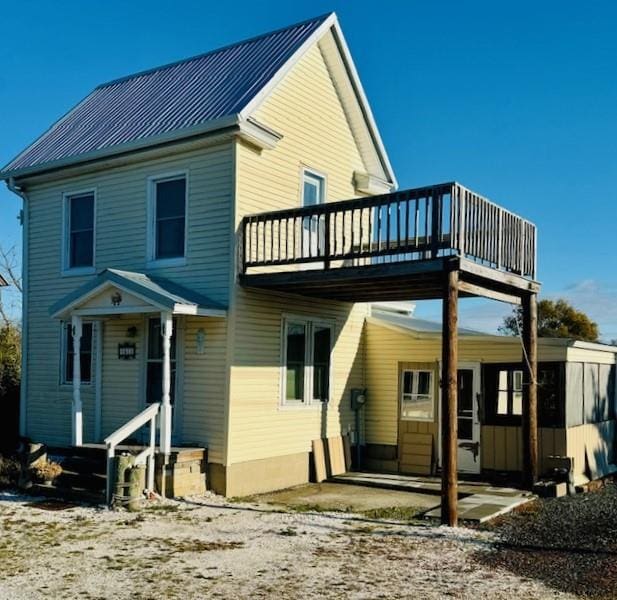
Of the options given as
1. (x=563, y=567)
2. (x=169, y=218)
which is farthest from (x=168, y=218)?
(x=563, y=567)

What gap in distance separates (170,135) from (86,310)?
11.4ft

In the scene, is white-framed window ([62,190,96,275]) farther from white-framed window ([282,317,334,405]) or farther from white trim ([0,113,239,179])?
white-framed window ([282,317,334,405])

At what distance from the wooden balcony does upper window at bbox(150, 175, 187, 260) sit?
1.45m

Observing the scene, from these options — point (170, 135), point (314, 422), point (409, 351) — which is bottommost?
point (314, 422)

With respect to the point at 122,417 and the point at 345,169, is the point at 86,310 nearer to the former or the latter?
the point at 122,417

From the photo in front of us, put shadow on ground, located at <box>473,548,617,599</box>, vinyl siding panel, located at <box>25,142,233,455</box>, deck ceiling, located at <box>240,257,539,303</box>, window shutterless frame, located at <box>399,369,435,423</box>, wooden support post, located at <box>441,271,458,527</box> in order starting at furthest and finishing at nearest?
window shutterless frame, located at <box>399,369,435,423</box> < vinyl siding panel, located at <box>25,142,233,455</box> < deck ceiling, located at <box>240,257,539,303</box> < wooden support post, located at <box>441,271,458,527</box> < shadow on ground, located at <box>473,548,617,599</box>

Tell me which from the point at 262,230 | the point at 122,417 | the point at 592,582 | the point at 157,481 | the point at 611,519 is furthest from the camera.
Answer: the point at 122,417

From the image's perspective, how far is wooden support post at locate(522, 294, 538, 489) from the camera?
13.3 meters

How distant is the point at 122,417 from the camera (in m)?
14.0

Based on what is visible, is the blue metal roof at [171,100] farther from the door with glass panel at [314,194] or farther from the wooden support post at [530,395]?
the wooden support post at [530,395]

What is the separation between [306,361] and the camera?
1466 cm

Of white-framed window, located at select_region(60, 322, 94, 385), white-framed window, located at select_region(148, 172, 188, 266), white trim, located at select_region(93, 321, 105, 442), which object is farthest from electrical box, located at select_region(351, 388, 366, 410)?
white-framed window, located at select_region(60, 322, 94, 385)

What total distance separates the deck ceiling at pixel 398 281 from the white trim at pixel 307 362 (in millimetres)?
545

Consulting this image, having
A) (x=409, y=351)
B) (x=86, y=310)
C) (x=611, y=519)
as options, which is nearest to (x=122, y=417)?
(x=86, y=310)
